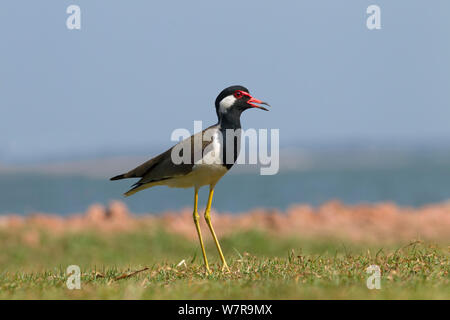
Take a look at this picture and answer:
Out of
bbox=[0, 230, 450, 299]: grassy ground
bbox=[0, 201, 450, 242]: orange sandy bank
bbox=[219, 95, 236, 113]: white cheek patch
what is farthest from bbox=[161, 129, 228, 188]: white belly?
bbox=[0, 201, 450, 242]: orange sandy bank

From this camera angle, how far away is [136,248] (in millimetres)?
12539

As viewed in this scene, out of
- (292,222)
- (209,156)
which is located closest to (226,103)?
(209,156)

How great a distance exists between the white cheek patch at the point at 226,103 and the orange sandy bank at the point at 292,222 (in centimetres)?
614

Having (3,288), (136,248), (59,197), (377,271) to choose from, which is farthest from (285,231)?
(59,197)

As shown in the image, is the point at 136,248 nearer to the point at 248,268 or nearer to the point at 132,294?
the point at 248,268

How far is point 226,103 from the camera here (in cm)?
706

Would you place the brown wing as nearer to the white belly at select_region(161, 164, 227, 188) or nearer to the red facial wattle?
the white belly at select_region(161, 164, 227, 188)

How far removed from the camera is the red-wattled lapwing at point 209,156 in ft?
22.2

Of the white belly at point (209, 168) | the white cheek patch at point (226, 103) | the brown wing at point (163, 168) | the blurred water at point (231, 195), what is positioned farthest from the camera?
the blurred water at point (231, 195)

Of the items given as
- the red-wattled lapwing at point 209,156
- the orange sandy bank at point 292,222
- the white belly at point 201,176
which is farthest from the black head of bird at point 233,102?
the orange sandy bank at point 292,222

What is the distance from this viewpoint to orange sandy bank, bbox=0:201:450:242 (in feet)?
42.3

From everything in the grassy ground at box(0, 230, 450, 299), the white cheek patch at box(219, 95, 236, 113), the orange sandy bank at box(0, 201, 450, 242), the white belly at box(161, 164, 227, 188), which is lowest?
the grassy ground at box(0, 230, 450, 299)

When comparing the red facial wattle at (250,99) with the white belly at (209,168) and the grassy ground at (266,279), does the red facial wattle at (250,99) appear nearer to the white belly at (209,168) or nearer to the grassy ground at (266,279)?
the white belly at (209,168)

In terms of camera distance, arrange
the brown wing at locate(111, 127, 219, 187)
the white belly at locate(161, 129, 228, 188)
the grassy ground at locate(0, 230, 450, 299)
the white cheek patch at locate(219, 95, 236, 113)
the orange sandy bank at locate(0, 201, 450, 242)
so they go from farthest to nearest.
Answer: the orange sandy bank at locate(0, 201, 450, 242) < the white cheek patch at locate(219, 95, 236, 113) < the brown wing at locate(111, 127, 219, 187) < the white belly at locate(161, 129, 228, 188) < the grassy ground at locate(0, 230, 450, 299)
